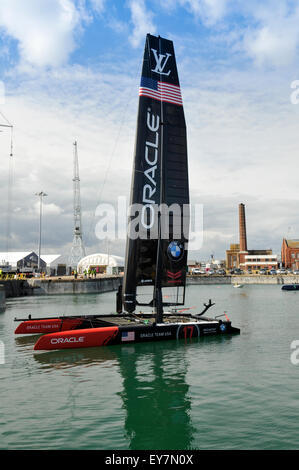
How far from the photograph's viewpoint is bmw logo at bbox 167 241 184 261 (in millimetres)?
20094

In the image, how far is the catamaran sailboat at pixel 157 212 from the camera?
19156 millimetres

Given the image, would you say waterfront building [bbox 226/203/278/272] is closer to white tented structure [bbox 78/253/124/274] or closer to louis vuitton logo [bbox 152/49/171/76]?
white tented structure [bbox 78/253/124/274]

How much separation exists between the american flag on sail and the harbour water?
484 inches

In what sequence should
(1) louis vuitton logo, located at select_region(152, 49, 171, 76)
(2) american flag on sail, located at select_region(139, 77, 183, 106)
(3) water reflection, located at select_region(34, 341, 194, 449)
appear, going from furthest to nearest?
(1) louis vuitton logo, located at select_region(152, 49, 171, 76) → (2) american flag on sail, located at select_region(139, 77, 183, 106) → (3) water reflection, located at select_region(34, 341, 194, 449)

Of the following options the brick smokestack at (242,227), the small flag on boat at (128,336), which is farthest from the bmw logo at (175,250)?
the brick smokestack at (242,227)

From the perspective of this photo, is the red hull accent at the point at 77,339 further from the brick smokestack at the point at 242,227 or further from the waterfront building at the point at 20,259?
the brick smokestack at the point at 242,227

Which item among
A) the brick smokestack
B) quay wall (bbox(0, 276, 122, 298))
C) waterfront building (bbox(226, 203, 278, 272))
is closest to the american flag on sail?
quay wall (bbox(0, 276, 122, 298))

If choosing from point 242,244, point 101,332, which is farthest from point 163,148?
point 242,244

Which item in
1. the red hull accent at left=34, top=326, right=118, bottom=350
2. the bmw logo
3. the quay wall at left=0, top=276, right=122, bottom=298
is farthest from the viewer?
the quay wall at left=0, top=276, right=122, bottom=298

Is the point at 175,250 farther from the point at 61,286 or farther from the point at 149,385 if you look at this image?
the point at 61,286

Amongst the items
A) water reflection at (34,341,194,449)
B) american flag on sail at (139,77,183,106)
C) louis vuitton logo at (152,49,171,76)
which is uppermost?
louis vuitton logo at (152,49,171,76)

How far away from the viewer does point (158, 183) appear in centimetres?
1964

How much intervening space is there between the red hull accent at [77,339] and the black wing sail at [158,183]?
2.49 meters

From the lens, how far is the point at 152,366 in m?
14.9
